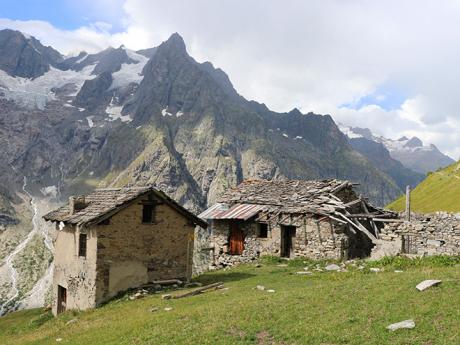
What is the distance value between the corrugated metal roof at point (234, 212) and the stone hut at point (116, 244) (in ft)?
23.3

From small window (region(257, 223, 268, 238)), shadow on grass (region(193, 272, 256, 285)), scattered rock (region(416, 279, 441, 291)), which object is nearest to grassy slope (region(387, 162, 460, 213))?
small window (region(257, 223, 268, 238))

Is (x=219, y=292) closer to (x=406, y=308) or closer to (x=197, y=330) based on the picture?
(x=197, y=330)

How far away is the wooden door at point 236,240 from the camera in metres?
39.5

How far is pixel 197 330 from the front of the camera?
15414 mm

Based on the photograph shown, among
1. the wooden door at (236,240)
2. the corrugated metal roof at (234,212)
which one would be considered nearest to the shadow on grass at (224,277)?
the corrugated metal roof at (234,212)

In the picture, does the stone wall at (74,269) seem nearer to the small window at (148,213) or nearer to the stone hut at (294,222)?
the small window at (148,213)

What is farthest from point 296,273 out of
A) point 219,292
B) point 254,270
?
point 219,292

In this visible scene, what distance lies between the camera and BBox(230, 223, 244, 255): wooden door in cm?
3947

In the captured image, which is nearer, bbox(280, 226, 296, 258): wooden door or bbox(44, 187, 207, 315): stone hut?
bbox(44, 187, 207, 315): stone hut

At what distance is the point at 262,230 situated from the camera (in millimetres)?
39031

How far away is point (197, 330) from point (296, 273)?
1380 cm

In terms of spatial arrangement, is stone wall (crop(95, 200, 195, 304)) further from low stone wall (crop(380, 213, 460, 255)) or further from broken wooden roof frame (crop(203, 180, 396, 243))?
low stone wall (crop(380, 213, 460, 255))

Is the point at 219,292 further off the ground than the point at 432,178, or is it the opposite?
the point at 432,178

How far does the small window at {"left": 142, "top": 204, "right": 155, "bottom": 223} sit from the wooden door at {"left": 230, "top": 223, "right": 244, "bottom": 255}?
1181 centimetres
